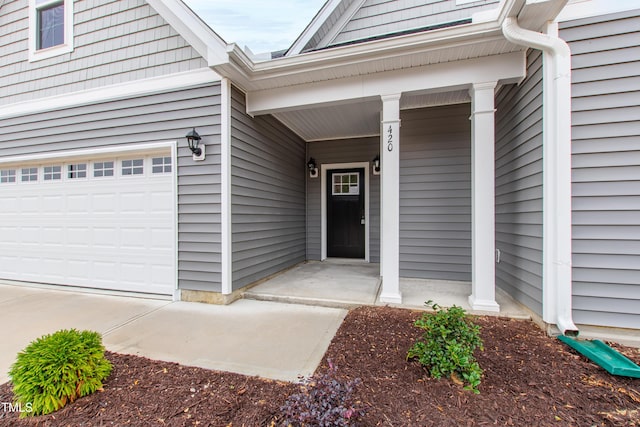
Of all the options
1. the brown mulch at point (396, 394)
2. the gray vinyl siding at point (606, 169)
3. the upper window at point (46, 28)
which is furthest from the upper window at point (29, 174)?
the gray vinyl siding at point (606, 169)

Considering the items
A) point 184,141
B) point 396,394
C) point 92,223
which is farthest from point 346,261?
point 92,223

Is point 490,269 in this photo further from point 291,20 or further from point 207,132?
point 291,20

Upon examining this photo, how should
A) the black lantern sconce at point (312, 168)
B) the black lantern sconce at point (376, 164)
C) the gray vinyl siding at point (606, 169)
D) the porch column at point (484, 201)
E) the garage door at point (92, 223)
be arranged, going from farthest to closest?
the black lantern sconce at point (312, 168) → the black lantern sconce at point (376, 164) → the garage door at point (92, 223) → the porch column at point (484, 201) → the gray vinyl siding at point (606, 169)

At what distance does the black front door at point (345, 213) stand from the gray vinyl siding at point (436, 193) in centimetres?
142

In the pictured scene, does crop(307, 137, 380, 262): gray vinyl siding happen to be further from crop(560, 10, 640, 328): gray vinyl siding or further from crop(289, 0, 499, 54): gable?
crop(560, 10, 640, 328): gray vinyl siding

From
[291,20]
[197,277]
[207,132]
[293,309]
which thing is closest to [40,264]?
[197,277]

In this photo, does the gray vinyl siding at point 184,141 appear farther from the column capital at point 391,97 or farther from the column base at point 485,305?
the column base at point 485,305

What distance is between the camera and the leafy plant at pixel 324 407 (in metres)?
1.27

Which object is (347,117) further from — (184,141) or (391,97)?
(184,141)

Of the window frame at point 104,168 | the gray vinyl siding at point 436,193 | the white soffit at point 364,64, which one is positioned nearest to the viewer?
the white soffit at point 364,64

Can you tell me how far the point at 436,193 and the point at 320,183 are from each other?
2428mm

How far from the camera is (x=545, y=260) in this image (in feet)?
8.14

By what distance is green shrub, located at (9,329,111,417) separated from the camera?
156cm

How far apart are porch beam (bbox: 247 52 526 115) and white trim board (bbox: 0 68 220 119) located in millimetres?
652
